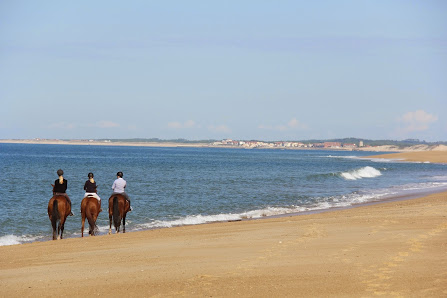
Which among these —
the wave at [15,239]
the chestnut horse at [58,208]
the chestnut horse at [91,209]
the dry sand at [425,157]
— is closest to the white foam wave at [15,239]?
the wave at [15,239]

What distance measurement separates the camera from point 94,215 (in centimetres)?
1759

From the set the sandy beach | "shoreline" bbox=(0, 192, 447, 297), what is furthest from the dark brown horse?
the sandy beach

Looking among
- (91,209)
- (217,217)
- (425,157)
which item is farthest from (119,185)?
(425,157)

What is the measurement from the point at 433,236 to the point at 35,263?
887 centimetres

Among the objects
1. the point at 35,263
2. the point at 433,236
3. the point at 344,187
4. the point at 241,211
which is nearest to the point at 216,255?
the point at 35,263

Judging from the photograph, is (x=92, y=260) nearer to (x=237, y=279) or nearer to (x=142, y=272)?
(x=142, y=272)

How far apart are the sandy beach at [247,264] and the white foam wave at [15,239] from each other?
10.0 ft

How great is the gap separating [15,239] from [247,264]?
10483 mm

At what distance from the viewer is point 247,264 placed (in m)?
10.6

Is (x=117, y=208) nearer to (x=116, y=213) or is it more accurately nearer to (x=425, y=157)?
(x=116, y=213)

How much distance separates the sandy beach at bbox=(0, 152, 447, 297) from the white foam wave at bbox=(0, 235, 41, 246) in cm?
305

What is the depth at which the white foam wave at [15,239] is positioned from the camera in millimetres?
17766

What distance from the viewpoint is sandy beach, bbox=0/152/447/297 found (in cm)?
898

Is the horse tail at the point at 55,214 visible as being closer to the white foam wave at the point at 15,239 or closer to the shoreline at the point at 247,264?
the shoreline at the point at 247,264
